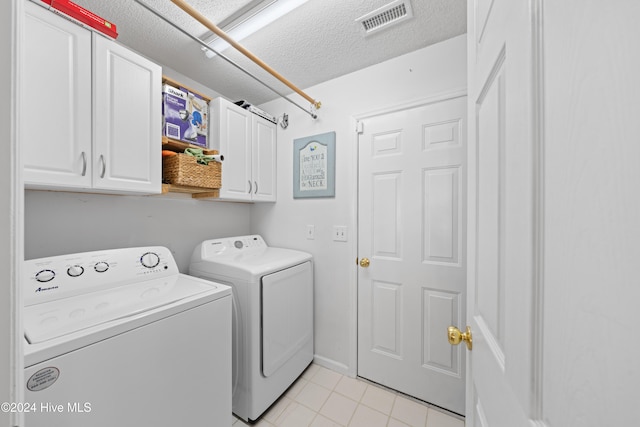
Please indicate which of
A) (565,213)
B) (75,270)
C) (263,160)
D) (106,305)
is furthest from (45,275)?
(565,213)

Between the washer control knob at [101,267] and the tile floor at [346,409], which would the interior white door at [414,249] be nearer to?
the tile floor at [346,409]

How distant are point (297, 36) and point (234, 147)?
35.3 inches

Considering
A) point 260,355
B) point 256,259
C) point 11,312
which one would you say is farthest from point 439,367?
point 11,312

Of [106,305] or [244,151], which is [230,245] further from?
[106,305]

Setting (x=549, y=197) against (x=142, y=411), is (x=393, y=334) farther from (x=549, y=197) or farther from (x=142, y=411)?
(x=549, y=197)

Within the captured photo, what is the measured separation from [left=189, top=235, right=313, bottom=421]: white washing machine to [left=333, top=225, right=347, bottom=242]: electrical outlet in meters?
0.31

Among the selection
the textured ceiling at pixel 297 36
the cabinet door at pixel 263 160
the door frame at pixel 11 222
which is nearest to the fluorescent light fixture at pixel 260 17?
the textured ceiling at pixel 297 36

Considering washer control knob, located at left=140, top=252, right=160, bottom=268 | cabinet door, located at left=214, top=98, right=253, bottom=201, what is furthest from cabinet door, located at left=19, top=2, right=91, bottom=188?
cabinet door, located at left=214, top=98, right=253, bottom=201

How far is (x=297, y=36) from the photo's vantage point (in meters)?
1.52

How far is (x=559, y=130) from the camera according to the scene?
0.98ft

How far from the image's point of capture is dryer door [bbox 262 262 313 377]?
1.55m

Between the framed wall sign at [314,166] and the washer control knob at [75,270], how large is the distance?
57.7 inches

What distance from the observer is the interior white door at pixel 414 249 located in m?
1.53

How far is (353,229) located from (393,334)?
0.84 meters
